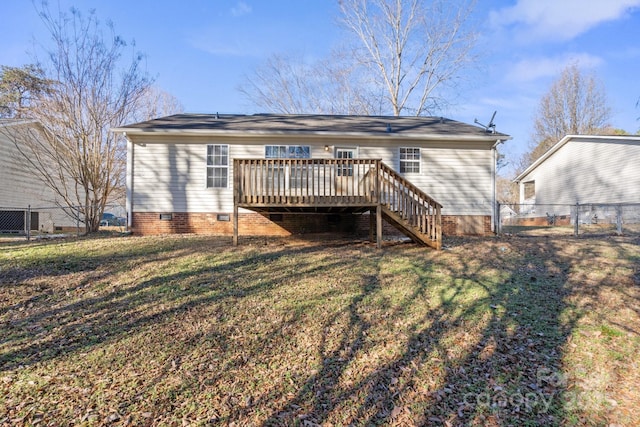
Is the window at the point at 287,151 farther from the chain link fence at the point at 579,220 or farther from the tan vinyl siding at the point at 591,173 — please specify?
the tan vinyl siding at the point at 591,173

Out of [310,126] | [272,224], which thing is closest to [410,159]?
[310,126]

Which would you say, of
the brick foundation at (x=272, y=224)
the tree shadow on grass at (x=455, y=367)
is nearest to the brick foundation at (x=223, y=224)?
the brick foundation at (x=272, y=224)

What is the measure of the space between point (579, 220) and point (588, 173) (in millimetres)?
3617

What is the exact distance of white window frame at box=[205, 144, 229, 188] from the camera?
431 inches

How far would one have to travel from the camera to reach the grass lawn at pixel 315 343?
295cm

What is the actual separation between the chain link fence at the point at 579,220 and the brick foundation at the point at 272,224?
1.22 metres

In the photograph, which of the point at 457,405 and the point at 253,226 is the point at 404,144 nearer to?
the point at 253,226

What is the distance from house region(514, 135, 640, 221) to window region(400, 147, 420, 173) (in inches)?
259

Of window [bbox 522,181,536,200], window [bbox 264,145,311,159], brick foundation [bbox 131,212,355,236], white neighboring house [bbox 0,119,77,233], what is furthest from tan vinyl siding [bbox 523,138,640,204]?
white neighboring house [bbox 0,119,77,233]

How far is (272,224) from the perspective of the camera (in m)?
11.0

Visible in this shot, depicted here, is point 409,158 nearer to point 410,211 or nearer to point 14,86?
point 410,211

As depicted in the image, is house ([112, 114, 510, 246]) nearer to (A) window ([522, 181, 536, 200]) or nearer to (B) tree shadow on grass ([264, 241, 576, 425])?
(B) tree shadow on grass ([264, 241, 576, 425])

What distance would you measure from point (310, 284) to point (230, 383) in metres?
2.52

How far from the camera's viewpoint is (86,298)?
4941 millimetres
